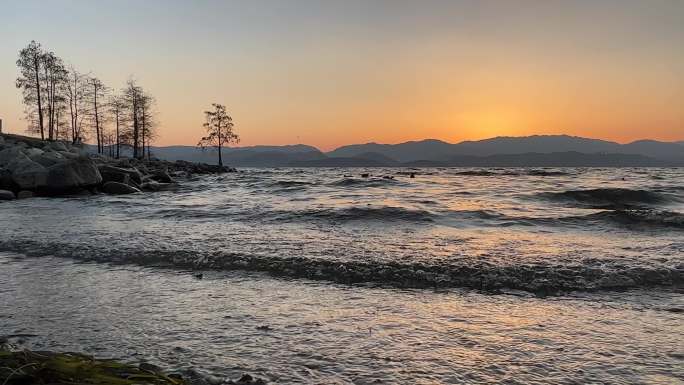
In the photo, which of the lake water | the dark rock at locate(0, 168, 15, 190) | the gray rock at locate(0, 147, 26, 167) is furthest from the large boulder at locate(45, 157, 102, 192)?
the lake water

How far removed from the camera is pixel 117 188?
24.4 metres

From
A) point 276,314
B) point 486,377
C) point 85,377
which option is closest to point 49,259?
point 276,314

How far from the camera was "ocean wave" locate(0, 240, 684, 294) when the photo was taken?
22.1ft

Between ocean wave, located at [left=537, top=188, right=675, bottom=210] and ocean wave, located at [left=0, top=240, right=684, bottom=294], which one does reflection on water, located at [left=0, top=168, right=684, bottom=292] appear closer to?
ocean wave, located at [left=0, top=240, right=684, bottom=294]

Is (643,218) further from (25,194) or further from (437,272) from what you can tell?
(25,194)

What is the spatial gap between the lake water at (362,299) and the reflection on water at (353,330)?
24mm

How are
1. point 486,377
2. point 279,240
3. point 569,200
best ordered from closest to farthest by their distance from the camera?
1. point 486,377
2. point 279,240
3. point 569,200

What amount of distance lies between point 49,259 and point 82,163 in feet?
56.3

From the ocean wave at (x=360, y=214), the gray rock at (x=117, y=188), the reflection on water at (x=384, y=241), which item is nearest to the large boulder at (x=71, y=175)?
the gray rock at (x=117, y=188)

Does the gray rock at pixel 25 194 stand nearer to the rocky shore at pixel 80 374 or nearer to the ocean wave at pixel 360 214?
the ocean wave at pixel 360 214

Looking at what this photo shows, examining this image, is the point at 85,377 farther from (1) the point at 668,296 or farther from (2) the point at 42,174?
(2) the point at 42,174

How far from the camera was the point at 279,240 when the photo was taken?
10.3 m

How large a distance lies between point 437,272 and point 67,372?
207 inches

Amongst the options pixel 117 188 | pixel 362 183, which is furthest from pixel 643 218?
pixel 117 188
